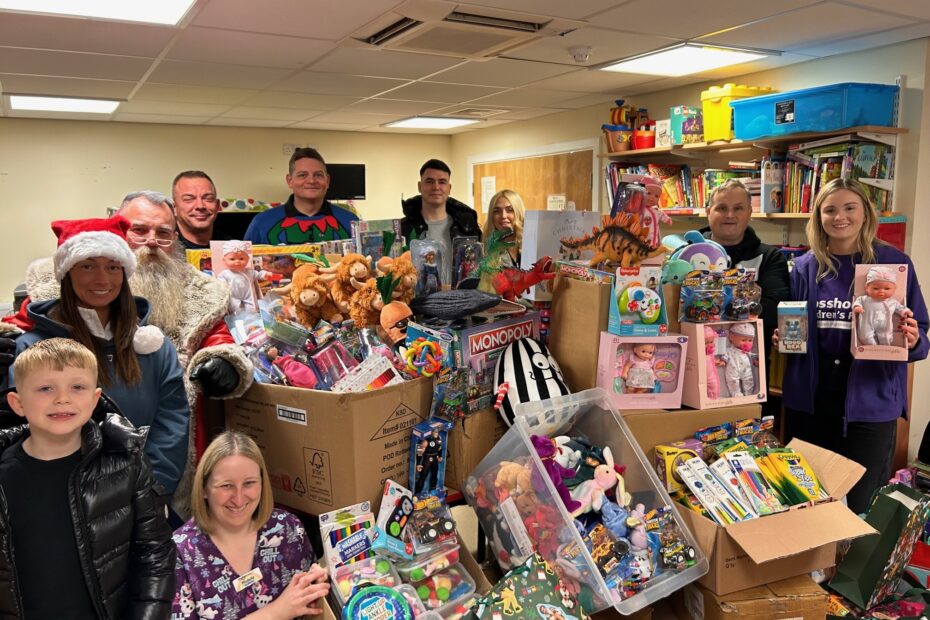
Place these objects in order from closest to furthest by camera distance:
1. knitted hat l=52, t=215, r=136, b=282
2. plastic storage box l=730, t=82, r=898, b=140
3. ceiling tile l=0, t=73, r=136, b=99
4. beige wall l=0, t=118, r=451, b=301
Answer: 1. knitted hat l=52, t=215, r=136, b=282
2. plastic storage box l=730, t=82, r=898, b=140
3. ceiling tile l=0, t=73, r=136, b=99
4. beige wall l=0, t=118, r=451, b=301

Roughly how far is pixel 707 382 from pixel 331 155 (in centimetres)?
634

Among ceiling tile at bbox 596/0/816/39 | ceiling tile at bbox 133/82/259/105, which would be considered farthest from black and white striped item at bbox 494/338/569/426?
ceiling tile at bbox 133/82/259/105

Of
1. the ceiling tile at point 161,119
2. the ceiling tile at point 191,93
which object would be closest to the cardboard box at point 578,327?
the ceiling tile at point 191,93

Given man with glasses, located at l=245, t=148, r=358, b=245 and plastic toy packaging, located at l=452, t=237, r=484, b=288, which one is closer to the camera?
plastic toy packaging, located at l=452, t=237, r=484, b=288

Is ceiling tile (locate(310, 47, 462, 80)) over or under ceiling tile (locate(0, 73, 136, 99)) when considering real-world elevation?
under

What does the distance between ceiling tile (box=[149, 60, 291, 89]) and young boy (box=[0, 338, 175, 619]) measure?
9.92ft

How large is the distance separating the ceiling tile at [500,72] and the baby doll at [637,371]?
2489 mm

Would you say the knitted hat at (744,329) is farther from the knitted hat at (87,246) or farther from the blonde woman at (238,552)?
the knitted hat at (87,246)

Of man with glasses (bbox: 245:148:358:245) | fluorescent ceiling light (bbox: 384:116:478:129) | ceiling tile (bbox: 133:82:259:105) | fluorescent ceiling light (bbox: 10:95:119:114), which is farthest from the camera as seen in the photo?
fluorescent ceiling light (bbox: 384:116:478:129)

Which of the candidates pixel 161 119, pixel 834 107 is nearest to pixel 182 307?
pixel 834 107

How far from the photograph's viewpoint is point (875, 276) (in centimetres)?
220

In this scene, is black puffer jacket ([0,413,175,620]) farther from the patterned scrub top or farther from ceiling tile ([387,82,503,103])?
ceiling tile ([387,82,503,103])

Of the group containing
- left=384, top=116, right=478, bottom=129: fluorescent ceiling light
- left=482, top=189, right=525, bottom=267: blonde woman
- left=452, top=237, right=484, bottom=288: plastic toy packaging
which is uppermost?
left=384, top=116, right=478, bottom=129: fluorescent ceiling light

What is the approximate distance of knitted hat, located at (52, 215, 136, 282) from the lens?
5.37 ft
